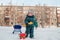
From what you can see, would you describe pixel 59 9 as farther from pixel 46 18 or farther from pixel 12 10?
pixel 12 10

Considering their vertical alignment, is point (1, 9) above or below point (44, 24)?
above

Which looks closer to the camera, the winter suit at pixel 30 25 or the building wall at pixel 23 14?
the winter suit at pixel 30 25

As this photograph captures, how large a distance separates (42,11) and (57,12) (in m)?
0.66

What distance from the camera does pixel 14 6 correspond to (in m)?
6.55

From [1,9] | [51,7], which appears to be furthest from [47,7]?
[1,9]

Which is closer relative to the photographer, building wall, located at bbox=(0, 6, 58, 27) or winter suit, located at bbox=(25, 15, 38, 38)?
winter suit, located at bbox=(25, 15, 38, 38)

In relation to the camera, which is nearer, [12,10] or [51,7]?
[51,7]

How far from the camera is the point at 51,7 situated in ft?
20.9

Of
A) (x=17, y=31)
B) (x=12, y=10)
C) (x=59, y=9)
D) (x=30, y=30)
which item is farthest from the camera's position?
(x=12, y=10)

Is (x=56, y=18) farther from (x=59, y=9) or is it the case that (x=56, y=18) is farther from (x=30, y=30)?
(x=30, y=30)

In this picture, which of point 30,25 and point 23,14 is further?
point 23,14

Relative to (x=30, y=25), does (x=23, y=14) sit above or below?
above

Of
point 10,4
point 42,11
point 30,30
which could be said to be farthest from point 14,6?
point 30,30

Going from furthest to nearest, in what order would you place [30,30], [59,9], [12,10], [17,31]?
[12,10] → [59,9] → [17,31] → [30,30]
